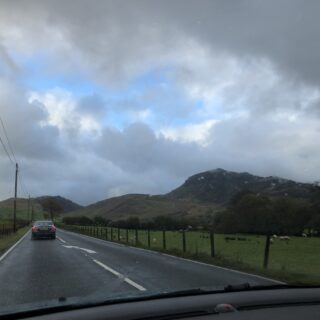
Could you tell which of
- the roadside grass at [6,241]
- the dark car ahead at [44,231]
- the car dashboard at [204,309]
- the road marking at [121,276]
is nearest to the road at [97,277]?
the road marking at [121,276]

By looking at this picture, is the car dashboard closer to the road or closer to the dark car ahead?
the road

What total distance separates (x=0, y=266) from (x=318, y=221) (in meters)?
79.7

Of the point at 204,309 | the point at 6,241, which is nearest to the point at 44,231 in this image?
the point at 6,241

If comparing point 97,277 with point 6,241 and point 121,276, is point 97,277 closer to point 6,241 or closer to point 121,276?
point 121,276

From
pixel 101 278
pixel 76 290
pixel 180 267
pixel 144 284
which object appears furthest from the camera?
pixel 180 267

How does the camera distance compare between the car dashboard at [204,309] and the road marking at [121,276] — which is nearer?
the car dashboard at [204,309]

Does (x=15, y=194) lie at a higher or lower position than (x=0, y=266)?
higher

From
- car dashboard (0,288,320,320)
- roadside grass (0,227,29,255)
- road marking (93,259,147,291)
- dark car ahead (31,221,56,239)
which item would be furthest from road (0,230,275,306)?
dark car ahead (31,221,56,239)

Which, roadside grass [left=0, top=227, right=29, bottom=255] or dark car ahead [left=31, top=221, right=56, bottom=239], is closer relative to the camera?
roadside grass [left=0, top=227, right=29, bottom=255]

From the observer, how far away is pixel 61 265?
64.4 feet

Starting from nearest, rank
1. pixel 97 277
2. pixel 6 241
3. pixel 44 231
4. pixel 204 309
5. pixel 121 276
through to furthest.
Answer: pixel 204 309 → pixel 97 277 → pixel 121 276 → pixel 6 241 → pixel 44 231

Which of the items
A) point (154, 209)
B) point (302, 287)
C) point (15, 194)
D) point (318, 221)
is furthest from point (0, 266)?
point (154, 209)

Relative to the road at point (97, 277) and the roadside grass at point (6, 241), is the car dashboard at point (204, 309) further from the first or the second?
the roadside grass at point (6, 241)

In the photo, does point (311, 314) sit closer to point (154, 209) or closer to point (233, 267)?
point (233, 267)
